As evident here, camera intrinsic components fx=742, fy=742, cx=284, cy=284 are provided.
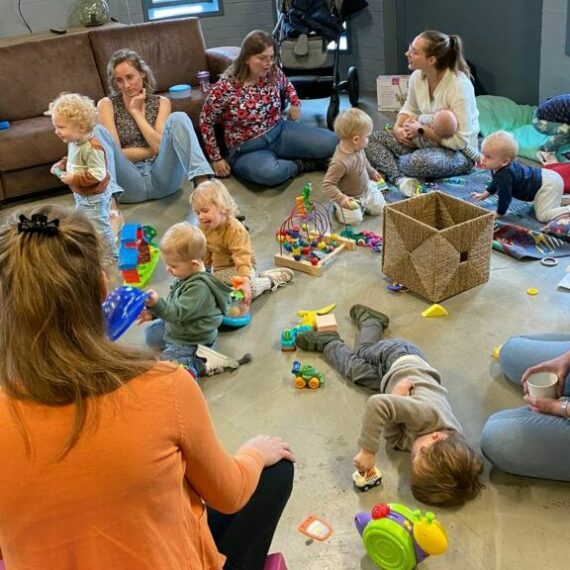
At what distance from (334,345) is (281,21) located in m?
3.27

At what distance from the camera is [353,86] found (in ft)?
18.9

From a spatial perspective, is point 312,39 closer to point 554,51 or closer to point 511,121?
point 511,121

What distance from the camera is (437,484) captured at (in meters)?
2.15

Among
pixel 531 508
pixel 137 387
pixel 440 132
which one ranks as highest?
pixel 137 387

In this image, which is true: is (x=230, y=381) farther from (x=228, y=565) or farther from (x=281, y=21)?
(x=281, y=21)

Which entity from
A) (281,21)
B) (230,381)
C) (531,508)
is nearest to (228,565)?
(531,508)

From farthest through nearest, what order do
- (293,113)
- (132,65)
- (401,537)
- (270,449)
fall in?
(293,113)
(132,65)
(401,537)
(270,449)

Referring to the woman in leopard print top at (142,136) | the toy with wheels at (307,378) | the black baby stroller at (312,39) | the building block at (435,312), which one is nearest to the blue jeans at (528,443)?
the toy with wheels at (307,378)

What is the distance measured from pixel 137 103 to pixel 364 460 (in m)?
2.82

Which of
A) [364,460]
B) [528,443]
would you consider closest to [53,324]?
[364,460]

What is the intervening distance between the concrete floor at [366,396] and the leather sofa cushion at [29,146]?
1355 mm

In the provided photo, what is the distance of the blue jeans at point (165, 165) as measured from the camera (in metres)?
4.25

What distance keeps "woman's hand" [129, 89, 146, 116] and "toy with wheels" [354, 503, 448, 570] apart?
120 inches

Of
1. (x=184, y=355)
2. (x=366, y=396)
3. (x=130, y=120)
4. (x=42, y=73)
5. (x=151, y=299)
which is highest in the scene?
(x=42, y=73)
